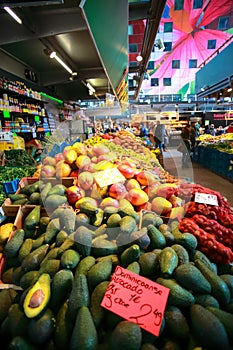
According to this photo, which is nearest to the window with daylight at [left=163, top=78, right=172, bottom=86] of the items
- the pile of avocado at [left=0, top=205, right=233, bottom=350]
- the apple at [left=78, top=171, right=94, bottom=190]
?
the apple at [left=78, top=171, right=94, bottom=190]

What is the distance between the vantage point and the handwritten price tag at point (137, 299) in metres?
0.77

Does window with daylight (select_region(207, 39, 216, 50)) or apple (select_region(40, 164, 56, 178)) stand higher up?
window with daylight (select_region(207, 39, 216, 50))

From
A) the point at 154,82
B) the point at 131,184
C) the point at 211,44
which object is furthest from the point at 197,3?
the point at 131,184

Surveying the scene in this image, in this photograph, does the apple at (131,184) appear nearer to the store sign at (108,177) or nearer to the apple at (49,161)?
the store sign at (108,177)

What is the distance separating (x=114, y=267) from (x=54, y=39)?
5569 mm

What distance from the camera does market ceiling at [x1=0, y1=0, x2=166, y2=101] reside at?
3484 millimetres

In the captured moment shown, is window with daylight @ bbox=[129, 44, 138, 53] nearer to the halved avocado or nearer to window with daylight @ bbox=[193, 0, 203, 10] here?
the halved avocado

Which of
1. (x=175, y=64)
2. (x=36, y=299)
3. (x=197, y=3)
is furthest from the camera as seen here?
(x=175, y=64)

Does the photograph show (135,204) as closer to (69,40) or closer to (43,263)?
(43,263)

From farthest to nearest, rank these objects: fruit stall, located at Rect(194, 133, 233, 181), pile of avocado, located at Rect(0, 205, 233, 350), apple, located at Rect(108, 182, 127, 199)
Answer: fruit stall, located at Rect(194, 133, 233, 181) < apple, located at Rect(108, 182, 127, 199) < pile of avocado, located at Rect(0, 205, 233, 350)

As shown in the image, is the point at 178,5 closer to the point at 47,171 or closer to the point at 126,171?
the point at 126,171

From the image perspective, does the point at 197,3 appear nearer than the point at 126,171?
No

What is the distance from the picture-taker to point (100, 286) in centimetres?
87

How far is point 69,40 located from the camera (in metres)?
5.08
